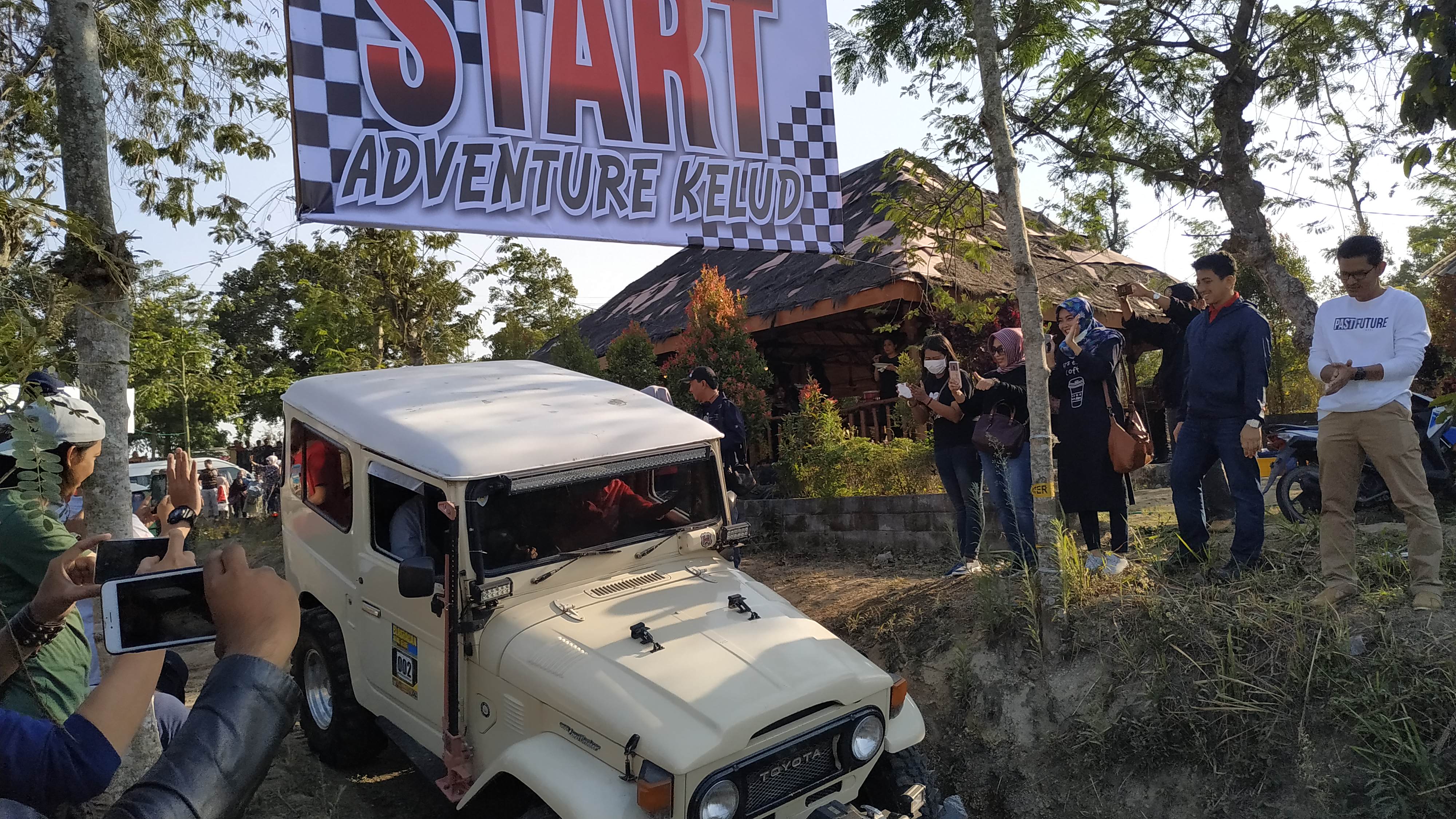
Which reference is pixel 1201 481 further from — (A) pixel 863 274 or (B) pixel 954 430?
(A) pixel 863 274

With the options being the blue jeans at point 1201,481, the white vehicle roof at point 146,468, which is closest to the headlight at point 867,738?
the blue jeans at point 1201,481

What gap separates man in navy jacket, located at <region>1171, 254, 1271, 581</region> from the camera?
467 cm

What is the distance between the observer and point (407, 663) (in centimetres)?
421

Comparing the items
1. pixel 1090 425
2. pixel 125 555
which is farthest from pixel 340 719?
pixel 1090 425

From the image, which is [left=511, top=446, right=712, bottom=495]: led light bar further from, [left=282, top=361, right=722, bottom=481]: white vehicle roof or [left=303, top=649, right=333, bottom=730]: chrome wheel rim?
[left=303, top=649, right=333, bottom=730]: chrome wheel rim

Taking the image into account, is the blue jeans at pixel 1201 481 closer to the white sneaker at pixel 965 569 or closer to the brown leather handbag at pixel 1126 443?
the brown leather handbag at pixel 1126 443

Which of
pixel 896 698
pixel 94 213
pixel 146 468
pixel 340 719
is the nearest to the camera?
pixel 896 698

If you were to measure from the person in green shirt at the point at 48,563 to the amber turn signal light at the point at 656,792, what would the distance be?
→ 1.69 metres

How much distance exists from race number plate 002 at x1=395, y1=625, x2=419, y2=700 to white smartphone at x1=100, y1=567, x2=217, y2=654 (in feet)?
8.74

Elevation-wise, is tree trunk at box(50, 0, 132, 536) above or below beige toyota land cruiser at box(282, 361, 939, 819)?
above

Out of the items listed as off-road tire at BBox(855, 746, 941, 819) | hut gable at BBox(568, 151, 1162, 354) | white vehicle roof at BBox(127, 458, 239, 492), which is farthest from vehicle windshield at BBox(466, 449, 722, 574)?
white vehicle roof at BBox(127, 458, 239, 492)

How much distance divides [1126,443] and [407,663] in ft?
13.6

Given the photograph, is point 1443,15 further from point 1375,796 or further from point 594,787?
point 594,787

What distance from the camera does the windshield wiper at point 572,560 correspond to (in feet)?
13.1
